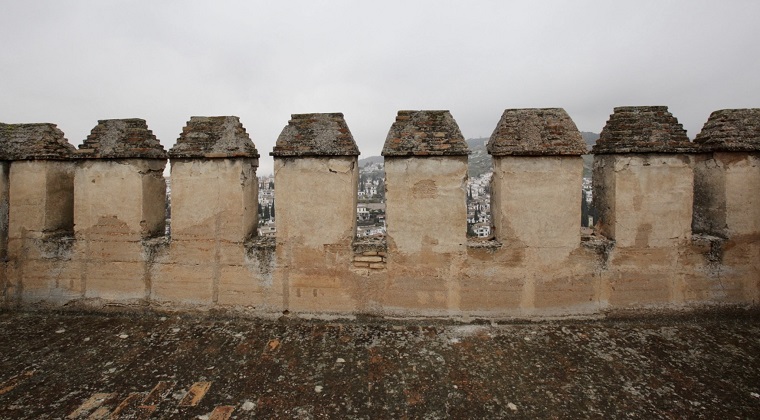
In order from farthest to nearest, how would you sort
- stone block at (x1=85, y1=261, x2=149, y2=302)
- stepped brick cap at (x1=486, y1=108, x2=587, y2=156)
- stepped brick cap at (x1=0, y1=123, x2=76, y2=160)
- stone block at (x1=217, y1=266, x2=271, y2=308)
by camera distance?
1. stepped brick cap at (x1=0, y1=123, x2=76, y2=160)
2. stone block at (x1=85, y1=261, x2=149, y2=302)
3. stone block at (x1=217, y1=266, x2=271, y2=308)
4. stepped brick cap at (x1=486, y1=108, x2=587, y2=156)

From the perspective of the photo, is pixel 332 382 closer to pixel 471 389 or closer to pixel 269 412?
pixel 269 412

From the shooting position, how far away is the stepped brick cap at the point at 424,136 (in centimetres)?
462

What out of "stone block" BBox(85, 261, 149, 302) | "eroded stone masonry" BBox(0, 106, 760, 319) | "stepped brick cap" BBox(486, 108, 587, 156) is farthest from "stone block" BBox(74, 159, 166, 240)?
"stepped brick cap" BBox(486, 108, 587, 156)

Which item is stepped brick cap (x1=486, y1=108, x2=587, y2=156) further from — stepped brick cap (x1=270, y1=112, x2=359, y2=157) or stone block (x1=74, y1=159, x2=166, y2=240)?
stone block (x1=74, y1=159, x2=166, y2=240)

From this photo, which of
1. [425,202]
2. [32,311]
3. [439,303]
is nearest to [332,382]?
[439,303]

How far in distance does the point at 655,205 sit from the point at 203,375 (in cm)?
506

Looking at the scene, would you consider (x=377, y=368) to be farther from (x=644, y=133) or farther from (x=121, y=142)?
(x=121, y=142)

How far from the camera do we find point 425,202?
473 centimetres

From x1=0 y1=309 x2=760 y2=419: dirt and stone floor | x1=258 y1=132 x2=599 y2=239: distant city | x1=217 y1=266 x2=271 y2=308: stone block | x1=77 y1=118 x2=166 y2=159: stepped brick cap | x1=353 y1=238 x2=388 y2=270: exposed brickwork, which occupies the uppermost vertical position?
x1=77 y1=118 x2=166 y2=159: stepped brick cap

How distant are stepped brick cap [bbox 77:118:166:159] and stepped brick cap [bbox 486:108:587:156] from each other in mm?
4068

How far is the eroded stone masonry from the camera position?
15.4ft

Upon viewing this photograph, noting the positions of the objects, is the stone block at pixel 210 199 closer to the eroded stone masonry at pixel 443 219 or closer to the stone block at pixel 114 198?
the eroded stone masonry at pixel 443 219

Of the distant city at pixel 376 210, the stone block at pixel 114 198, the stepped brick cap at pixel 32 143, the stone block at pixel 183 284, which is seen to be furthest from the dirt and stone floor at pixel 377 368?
the stepped brick cap at pixel 32 143

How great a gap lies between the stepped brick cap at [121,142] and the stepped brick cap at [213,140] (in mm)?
418
